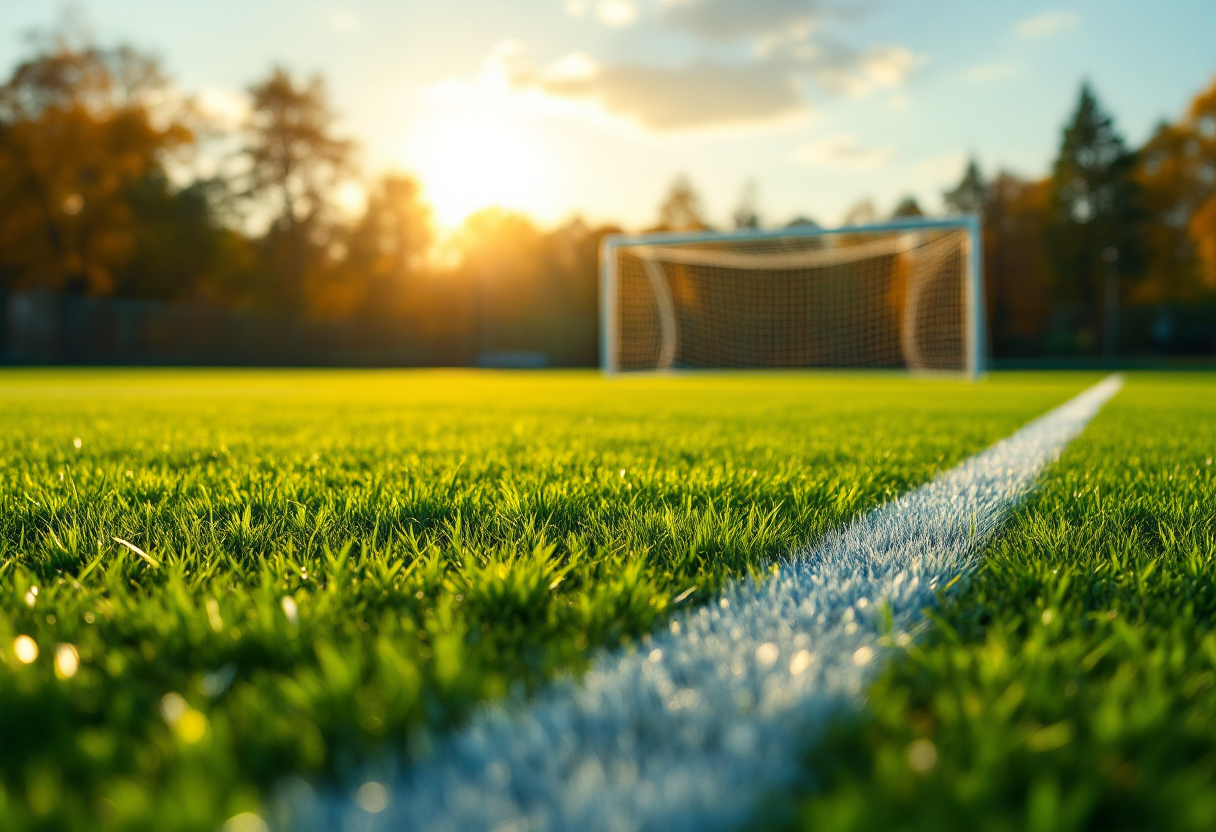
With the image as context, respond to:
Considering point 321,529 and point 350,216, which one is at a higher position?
point 350,216

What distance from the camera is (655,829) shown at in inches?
28.4

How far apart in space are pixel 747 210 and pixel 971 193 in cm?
1374

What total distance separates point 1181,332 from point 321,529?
4619cm

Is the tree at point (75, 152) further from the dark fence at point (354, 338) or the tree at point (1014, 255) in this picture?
the tree at point (1014, 255)

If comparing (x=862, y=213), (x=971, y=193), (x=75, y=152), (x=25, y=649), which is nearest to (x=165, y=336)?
(x=75, y=152)

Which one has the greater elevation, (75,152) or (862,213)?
(862,213)

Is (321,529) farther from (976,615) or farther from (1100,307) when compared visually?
(1100,307)

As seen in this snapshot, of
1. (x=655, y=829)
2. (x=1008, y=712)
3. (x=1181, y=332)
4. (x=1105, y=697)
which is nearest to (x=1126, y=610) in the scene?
(x=1105, y=697)

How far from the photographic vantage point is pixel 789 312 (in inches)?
1092

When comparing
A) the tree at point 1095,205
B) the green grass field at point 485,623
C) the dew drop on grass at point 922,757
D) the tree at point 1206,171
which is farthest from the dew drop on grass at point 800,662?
the tree at point 1095,205

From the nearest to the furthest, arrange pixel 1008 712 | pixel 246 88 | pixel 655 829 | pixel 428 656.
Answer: pixel 655 829 < pixel 1008 712 < pixel 428 656 < pixel 246 88

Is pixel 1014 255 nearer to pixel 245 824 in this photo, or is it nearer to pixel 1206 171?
pixel 1206 171

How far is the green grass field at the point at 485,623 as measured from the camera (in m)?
0.80

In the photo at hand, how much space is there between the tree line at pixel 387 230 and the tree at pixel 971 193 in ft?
0.33
